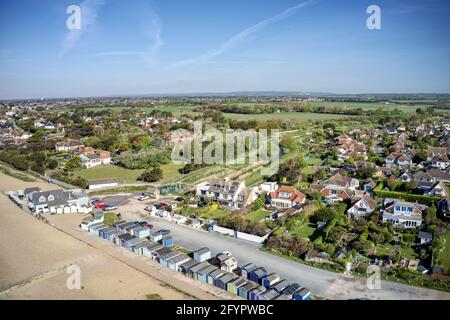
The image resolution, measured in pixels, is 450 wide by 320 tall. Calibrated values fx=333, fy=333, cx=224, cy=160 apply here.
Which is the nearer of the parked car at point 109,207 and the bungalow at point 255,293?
the bungalow at point 255,293

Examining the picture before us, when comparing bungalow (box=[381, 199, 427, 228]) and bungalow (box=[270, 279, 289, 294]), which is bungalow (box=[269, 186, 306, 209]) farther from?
bungalow (box=[270, 279, 289, 294])

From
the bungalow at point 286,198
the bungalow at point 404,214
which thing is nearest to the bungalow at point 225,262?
the bungalow at point 286,198

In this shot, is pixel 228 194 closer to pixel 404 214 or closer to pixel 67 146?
pixel 404 214

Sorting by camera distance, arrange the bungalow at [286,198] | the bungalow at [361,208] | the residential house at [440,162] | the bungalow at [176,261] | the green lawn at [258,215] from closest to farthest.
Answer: the bungalow at [176,261] → the bungalow at [361,208] → the green lawn at [258,215] → the bungalow at [286,198] → the residential house at [440,162]

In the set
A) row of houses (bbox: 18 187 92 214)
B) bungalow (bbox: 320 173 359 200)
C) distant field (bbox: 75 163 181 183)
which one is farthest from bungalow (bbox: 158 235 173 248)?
distant field (bbox: 75 163 181 183)

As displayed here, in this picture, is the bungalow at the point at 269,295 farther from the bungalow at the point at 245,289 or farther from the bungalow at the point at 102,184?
the bungalow at the point at 102,184
